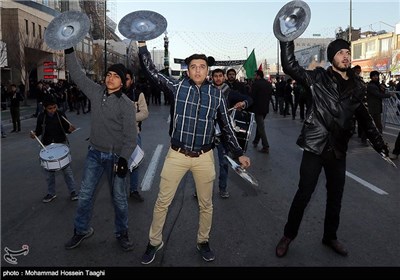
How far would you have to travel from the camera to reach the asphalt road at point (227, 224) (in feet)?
12.3

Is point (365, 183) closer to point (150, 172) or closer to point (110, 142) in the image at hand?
point (150, 172)

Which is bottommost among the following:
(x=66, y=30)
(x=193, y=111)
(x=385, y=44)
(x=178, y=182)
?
(x=178, y=182)

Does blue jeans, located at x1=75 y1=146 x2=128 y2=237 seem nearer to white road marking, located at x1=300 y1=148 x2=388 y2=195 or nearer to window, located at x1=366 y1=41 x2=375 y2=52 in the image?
white road marking, located at x1=300 y1=148 x2=388 y2=195

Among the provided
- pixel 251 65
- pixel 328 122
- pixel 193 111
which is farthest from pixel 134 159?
pixel 251 65

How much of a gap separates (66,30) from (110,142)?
53.5 inches

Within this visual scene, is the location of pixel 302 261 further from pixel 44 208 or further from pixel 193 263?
pixel 44 208

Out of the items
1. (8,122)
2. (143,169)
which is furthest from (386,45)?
(143,169)

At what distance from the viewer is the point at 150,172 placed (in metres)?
7.43

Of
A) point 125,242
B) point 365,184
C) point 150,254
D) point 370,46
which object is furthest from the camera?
point 370,46

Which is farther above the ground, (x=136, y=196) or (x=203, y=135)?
(x=203, y=135)

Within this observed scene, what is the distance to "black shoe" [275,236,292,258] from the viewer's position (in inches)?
151

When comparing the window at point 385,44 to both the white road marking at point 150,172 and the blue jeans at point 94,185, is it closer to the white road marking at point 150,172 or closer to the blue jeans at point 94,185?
the white road marking at point 150,172

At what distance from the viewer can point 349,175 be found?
720 cm
